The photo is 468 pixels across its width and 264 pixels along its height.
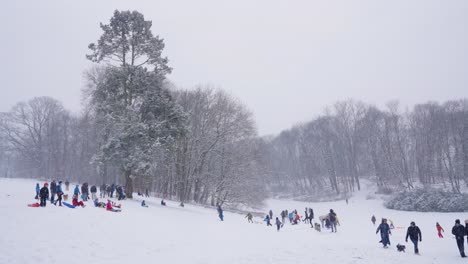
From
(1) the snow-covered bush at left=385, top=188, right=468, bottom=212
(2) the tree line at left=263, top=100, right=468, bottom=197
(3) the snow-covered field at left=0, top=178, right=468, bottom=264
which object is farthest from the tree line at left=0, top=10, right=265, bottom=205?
(1) the snow-covered bush at left=385, top=188, right=468, bottom=212

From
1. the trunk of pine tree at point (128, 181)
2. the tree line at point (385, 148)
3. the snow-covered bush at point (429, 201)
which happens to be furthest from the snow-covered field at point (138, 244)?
the tree line at point (385, 148)

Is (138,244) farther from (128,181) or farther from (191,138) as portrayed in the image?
(191,138)

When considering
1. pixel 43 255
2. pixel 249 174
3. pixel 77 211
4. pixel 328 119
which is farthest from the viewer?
pixel 328 119

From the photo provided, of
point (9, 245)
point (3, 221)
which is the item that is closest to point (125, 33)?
point (3, 221)

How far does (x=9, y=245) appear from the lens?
33.0 ft

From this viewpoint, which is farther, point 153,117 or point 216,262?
point 153,117

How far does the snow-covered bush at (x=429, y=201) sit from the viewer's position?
38188 millimetres

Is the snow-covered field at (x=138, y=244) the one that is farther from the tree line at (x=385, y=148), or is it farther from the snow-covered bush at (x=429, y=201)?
the tree line at (x=385, y=148)

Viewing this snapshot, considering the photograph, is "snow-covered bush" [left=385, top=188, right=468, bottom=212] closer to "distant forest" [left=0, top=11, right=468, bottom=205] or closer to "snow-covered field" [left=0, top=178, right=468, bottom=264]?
"distant forest" [left=0, top=11, right=468, bottom=205]

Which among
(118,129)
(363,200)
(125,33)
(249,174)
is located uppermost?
(125,33)

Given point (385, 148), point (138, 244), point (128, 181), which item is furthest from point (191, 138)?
point (385, 148)

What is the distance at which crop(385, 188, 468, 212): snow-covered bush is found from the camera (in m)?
38.2

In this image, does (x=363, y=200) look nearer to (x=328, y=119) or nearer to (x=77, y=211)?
(x=328, y=119)

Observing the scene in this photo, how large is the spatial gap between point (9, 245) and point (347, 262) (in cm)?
1201
